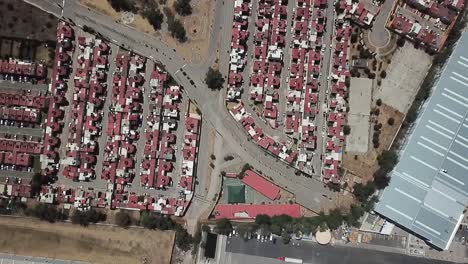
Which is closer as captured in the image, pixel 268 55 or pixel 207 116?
pixel 268 55

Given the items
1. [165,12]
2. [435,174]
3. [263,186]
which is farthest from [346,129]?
[165,12]

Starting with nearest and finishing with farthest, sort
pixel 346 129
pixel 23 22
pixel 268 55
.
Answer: pixel 346 129
pixel 268 55
pixel 23 22

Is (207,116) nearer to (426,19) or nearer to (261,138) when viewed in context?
(261,138)

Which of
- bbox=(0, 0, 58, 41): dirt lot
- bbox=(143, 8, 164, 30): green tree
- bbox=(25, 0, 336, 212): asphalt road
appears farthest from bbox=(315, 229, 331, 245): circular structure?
bbox=(0, 0, 58, 41): dirt lot

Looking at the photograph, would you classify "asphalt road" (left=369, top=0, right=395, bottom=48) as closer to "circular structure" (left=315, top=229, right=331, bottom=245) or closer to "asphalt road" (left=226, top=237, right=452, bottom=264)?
"circular structure" (left=315, top=229, right=331, bottom=245)

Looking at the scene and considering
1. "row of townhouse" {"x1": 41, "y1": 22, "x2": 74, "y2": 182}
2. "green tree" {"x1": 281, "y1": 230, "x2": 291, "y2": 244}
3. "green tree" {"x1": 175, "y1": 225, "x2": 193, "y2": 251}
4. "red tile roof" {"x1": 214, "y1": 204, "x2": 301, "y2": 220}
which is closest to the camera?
"green tree" {"x1": 281, "y1": 230, "x2": 291, "y2": 244}
